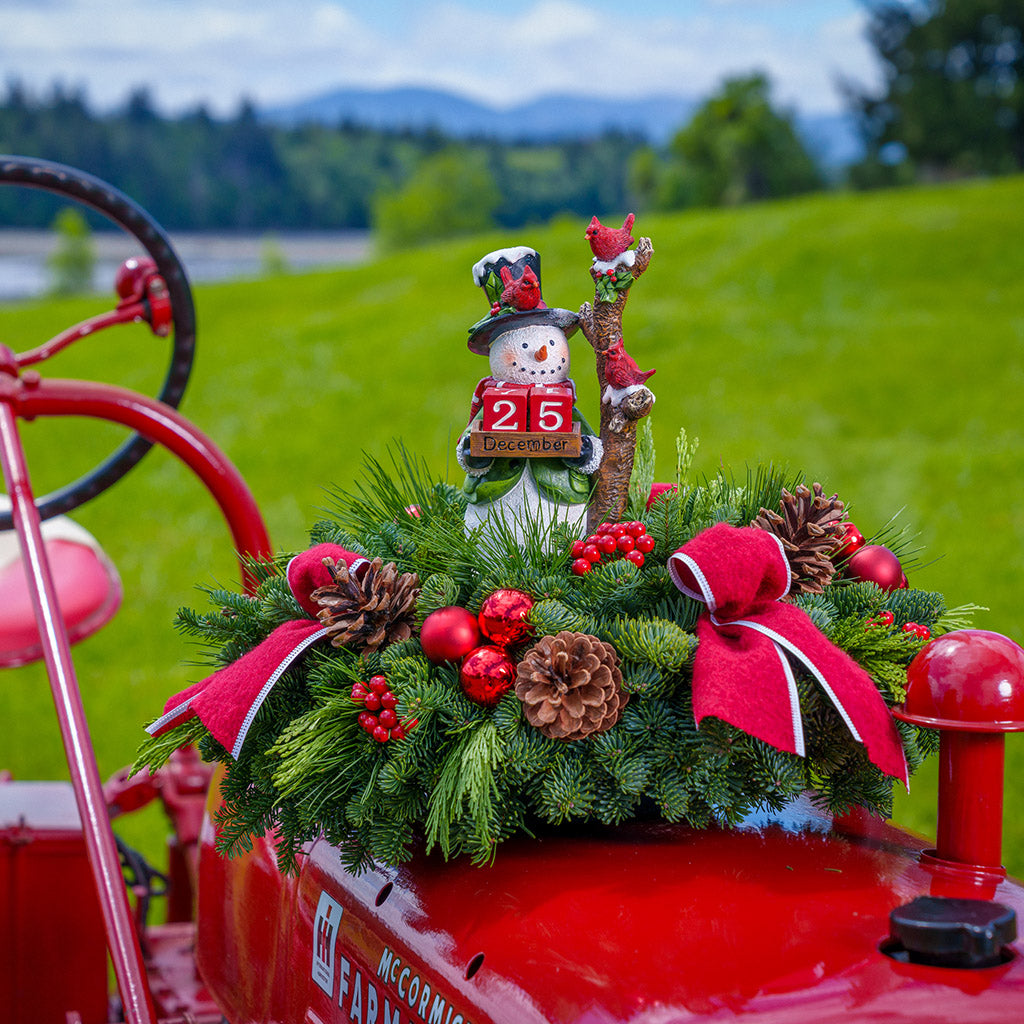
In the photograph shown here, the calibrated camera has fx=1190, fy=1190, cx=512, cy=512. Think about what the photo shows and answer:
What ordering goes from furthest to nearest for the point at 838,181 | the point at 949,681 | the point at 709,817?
the point at 838,181 → the point at 709,817 → the point at 949,681

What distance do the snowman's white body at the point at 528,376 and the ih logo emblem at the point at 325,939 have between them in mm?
404

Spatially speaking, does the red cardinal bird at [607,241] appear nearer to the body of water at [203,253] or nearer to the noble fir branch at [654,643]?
the noble fir branch at [654,643]

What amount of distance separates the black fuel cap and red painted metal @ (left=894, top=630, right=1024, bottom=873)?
15 cm

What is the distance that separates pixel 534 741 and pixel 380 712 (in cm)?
13

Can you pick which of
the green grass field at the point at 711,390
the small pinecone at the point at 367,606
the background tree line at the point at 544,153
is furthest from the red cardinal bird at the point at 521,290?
the background tree line at the point at 544,153

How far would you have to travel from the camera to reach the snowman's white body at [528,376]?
1.23 m

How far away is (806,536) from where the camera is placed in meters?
1.12

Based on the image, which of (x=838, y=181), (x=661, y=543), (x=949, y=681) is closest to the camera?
(x=949, y=681)

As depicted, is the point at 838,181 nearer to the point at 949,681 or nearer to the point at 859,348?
the point at 859,348

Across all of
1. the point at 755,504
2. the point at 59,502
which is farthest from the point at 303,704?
the point at 59,502

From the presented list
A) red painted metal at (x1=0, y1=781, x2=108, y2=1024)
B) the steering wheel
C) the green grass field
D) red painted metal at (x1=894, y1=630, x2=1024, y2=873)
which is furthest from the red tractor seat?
the green grass field

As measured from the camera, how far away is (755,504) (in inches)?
47.3

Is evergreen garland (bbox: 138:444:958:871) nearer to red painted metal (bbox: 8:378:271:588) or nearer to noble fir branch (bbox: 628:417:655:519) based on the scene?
noble fir branch (bbox: 628:417:655:519)

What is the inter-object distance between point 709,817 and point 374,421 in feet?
27.8
